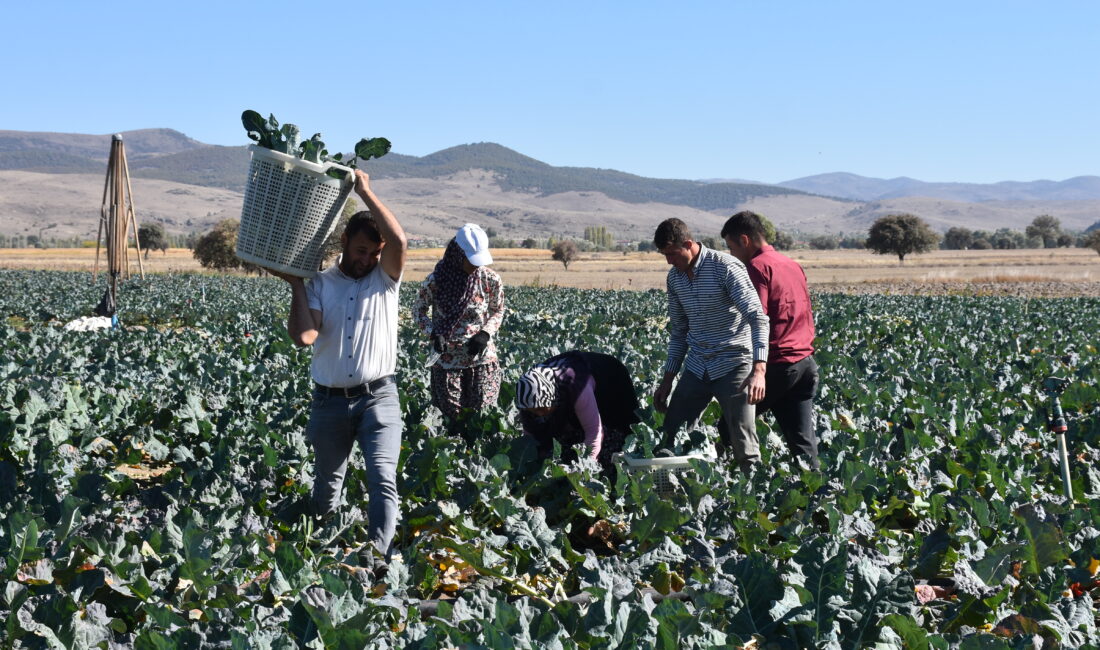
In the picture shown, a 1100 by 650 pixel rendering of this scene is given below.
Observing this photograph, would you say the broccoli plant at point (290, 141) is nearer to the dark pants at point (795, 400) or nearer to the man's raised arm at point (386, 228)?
the man's raised arm at point (386, 228)

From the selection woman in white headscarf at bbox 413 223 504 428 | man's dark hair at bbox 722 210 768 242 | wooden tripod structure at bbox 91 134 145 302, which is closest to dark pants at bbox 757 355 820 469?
man's dark hair at bbox 722 210 768 242

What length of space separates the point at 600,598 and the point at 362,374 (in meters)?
1.69

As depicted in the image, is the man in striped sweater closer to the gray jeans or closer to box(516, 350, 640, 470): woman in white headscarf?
box(516, 350, 640, 470): woman in white headscarf

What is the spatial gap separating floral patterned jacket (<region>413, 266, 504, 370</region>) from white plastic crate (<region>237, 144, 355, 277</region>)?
193 cm

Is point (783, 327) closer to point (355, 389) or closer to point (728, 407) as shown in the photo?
point (728, 407)

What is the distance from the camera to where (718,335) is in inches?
202

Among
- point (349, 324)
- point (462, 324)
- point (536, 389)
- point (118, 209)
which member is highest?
point (118, 209)

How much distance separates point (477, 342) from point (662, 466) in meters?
1.58

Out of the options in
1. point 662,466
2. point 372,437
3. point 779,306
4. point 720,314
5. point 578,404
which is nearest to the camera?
point 372,437

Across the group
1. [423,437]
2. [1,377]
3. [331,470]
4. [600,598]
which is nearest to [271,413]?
[423,437]

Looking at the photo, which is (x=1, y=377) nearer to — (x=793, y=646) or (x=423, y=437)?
(x=423, y=437)

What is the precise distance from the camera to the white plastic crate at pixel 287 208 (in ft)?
12.5

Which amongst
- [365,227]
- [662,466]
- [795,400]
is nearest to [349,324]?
[365,227]

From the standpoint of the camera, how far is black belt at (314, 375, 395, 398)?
4.24 m
